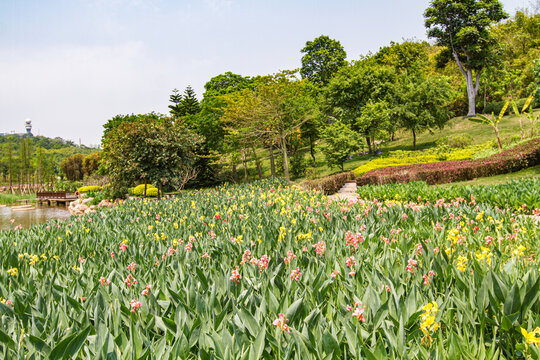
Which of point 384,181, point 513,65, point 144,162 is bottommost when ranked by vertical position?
point 384,181

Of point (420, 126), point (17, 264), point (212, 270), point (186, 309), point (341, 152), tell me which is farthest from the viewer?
point (420, 126)

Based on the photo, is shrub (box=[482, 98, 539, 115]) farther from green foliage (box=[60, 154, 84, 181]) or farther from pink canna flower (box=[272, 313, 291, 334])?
green foliage (box=[60, 154, 84, 181])

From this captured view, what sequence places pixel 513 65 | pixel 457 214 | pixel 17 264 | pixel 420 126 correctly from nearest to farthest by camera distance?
1. pixel 17 264
2. pixel 457 214
3. pixel 420 126
4. pixel 513 65

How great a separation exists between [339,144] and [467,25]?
18.9 m

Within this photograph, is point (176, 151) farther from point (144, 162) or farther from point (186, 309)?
point (186, 309)

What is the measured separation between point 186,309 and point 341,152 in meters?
20.2

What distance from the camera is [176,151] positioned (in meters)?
14.5

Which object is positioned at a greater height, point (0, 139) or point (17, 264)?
point (0, 139)

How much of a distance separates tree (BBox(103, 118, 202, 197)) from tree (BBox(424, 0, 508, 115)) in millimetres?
27092

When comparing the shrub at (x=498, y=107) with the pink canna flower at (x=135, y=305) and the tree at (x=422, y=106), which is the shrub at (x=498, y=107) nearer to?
the tree at (x=422, y=106)

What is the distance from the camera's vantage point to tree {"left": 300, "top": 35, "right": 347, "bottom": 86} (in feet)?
130

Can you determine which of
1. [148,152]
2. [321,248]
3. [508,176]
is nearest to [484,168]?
[508,176]

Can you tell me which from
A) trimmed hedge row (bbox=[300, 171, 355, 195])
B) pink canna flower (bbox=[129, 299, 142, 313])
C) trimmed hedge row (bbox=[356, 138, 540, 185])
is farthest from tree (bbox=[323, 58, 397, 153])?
pink canna flower (bbox=[129, 299, 142, 313])

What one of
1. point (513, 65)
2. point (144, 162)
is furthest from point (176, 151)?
point (513, 65)
